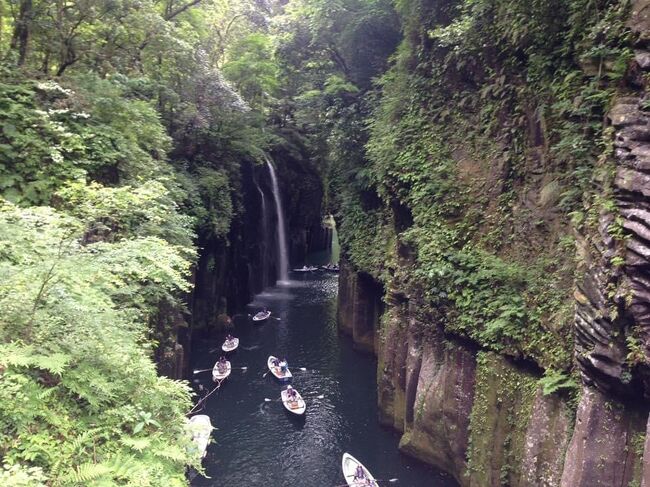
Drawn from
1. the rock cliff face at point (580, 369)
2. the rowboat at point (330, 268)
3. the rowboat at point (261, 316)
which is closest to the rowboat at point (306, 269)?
the rowboat at point (330, 268)

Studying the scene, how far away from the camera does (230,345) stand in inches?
997

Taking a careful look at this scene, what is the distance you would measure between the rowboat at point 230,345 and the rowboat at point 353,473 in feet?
36.8

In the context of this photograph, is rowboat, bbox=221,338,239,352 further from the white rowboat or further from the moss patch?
the white rowboat

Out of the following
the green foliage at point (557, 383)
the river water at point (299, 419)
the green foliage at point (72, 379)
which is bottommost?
the river water at point (299, 419)

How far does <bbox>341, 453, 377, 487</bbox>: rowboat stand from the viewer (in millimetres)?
13898

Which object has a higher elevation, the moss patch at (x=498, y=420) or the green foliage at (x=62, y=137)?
the green foliage at (x=62, y=137)

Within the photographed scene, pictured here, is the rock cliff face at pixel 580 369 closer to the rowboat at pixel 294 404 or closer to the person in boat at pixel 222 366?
the rowboat at pixel 294 404

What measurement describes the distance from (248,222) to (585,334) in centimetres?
2776

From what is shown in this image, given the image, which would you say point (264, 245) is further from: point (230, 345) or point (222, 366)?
point (222, 366)

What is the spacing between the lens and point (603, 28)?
943 cm

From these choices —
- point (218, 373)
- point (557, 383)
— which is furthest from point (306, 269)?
point (557, 383)

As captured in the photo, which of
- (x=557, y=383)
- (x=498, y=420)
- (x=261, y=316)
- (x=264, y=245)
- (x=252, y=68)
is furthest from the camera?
(x=264, y=245)

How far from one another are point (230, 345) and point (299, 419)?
820 cm

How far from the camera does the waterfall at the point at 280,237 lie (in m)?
39.2
